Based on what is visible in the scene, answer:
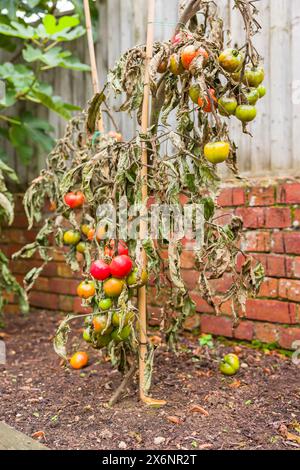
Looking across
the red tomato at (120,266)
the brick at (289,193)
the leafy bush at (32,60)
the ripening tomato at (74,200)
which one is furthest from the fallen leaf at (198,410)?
the leafy bush at (32,60)

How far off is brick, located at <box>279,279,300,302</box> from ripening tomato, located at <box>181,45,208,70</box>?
1.18 metres

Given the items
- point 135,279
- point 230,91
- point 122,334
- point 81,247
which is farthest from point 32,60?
point 122,334

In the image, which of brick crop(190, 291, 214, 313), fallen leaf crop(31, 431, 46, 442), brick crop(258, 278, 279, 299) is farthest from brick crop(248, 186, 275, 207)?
fallen leaf crop(31, 431, 46, 442)

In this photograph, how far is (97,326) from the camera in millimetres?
1753

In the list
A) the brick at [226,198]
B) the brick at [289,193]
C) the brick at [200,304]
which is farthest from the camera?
the brick at [200,304]

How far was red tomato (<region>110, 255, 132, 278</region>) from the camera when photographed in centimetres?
170

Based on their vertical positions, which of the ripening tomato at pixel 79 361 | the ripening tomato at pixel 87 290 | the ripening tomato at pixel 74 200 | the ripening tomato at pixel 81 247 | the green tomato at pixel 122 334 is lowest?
the ripening tomato at pixel 79 361

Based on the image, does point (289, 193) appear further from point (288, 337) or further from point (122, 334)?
point (122, 334)

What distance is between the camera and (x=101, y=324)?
5.73 feet

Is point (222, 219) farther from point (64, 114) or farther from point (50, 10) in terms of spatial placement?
point (50, 10)

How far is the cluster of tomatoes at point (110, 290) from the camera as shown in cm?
171

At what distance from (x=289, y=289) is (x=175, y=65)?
1205 mm

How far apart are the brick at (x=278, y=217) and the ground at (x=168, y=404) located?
0.60 metres

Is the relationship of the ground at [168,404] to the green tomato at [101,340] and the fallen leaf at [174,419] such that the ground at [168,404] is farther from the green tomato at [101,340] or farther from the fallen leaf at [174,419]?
the green tomato at [101,340]
